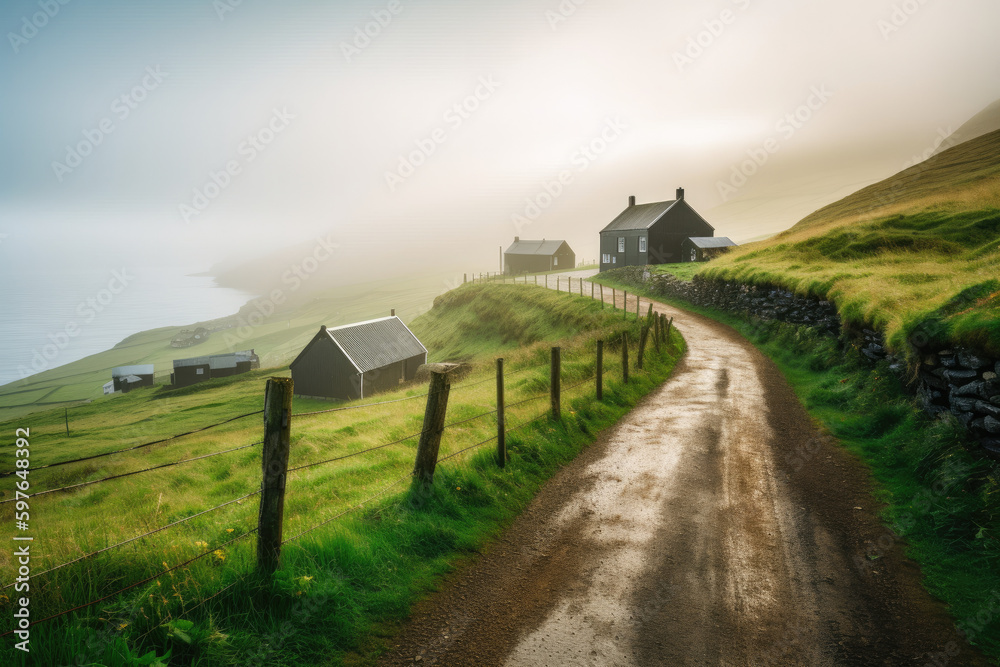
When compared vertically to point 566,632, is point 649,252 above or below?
above

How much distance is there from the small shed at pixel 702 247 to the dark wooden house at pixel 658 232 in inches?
27.2

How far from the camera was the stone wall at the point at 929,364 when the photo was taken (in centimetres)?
790

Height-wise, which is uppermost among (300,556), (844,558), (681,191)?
(681,191)

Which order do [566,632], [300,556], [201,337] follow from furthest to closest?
[201,337] < [300,556] < [566,632]

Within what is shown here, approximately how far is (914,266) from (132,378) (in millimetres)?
99420

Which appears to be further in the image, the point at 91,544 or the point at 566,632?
the point at 566,632

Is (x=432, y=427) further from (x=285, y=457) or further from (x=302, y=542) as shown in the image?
(x=285, y=457)

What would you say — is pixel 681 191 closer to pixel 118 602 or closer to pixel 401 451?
pixel 401 451

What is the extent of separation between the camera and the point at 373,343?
43.2 m

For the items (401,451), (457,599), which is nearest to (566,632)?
(457,599)

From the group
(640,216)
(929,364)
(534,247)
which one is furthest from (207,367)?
(929,364)

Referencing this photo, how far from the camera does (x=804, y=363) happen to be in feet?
59.1

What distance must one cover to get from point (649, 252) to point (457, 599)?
172 feet

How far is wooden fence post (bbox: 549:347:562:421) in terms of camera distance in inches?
438
